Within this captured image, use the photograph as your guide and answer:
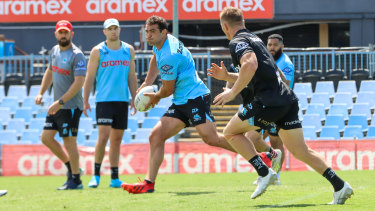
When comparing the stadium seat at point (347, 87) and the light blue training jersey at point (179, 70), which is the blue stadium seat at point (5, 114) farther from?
the light blue training jersey at point (179, 70)

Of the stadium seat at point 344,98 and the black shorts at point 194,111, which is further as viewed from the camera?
the stadium seat at point 344,98

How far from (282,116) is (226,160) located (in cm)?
811

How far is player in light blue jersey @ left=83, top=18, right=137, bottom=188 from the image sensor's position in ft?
32.6

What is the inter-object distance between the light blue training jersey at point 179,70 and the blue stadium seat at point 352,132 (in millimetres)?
8726

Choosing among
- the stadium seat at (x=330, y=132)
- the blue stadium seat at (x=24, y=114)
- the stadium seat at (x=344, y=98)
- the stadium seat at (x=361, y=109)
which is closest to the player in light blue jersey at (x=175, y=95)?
the stadium seat at (x=330, y=132)

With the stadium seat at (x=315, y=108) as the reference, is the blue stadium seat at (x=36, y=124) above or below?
below

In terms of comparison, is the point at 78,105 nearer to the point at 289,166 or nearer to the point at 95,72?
the point at 95,72

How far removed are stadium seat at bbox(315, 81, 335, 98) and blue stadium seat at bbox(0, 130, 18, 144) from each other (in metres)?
7.69

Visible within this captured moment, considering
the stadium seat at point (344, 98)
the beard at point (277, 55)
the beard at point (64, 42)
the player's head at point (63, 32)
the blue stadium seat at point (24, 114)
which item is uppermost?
the player's head at point (63, 32)

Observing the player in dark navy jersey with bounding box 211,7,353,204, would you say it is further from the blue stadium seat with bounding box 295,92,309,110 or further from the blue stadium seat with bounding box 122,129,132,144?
the blue stadium seat with bounding box 295,92,309,110

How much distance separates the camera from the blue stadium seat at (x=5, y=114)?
18.1 metres

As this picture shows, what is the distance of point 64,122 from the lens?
9.78 metres

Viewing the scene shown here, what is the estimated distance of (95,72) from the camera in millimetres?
10125

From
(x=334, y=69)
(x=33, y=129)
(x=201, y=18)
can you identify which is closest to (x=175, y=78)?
(x=33, y=129)
